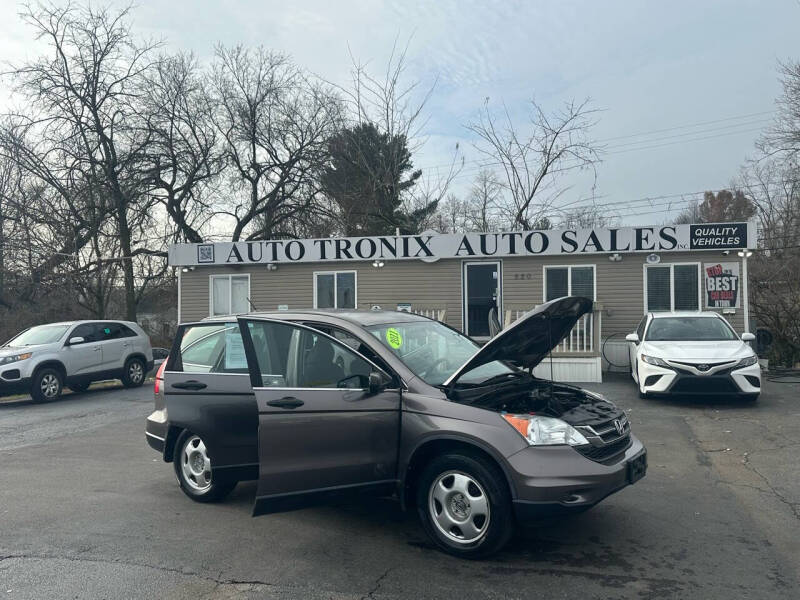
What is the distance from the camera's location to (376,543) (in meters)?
4.54

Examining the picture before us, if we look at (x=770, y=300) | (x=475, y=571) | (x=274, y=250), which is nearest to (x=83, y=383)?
(x=274, y=250)

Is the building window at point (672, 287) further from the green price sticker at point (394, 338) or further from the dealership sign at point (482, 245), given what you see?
Result: the green price sticker at point (394, 338)

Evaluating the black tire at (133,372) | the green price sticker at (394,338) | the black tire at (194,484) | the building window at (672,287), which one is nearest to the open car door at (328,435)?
the green price sticker at (394,338)

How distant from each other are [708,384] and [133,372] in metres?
12.0

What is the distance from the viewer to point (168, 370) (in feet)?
19.1

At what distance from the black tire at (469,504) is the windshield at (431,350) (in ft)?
2.07

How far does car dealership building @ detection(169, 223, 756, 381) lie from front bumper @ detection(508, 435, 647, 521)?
30.3ft

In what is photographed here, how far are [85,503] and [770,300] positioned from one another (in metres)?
17.0

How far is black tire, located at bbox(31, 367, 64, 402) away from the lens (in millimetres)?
12672

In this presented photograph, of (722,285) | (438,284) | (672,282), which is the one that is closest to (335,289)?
(438,284)

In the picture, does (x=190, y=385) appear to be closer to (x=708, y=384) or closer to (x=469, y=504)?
(x=469, y=504)

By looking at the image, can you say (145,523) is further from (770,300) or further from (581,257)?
(770,300)

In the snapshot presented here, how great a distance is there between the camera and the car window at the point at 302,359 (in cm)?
470

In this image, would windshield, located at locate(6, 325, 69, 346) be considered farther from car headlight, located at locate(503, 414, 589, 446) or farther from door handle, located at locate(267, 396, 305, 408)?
car headlight, located at locate(503, 414, 589, 446)
